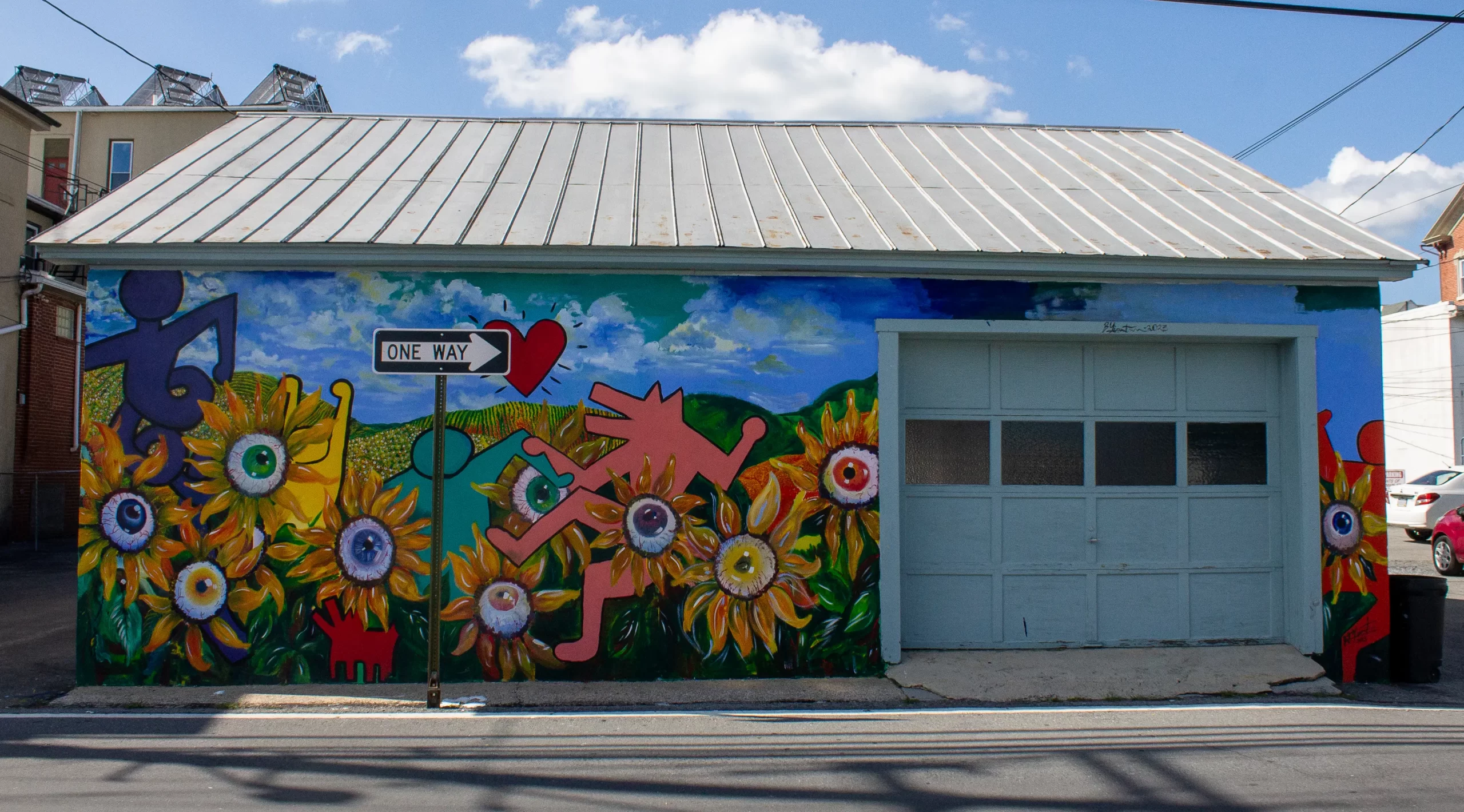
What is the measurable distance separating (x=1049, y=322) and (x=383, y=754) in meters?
5.79

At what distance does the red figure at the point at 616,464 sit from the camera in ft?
23.9

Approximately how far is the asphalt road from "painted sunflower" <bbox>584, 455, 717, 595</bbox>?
1.17 m

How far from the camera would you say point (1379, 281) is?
25.6 feet

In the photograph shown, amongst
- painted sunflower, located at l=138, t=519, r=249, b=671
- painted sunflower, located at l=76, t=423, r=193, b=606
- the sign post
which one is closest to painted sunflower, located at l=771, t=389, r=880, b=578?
the sign post

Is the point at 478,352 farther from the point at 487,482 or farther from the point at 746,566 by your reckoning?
the point at 746,566

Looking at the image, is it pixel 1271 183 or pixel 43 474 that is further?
pixel 43 474

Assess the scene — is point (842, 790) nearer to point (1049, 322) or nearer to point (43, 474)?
point (1049, 322)

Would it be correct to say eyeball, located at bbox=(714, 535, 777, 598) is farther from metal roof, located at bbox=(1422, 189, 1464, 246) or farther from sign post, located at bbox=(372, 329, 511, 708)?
metal roof, located at bbox=(1422, 189, 1464, 246)

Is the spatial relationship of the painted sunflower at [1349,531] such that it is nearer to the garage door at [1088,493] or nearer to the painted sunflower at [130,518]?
the garage door at [1088,493]

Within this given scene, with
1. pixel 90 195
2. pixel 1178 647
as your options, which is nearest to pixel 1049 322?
pixel 1178 647

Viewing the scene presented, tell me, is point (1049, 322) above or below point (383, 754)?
above

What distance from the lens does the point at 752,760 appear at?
5.62 meters

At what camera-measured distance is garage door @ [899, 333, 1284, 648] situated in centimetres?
780
